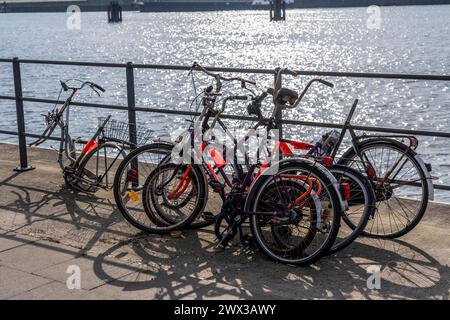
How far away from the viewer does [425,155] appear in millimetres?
20297

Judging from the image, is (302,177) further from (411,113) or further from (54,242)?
(411,113)

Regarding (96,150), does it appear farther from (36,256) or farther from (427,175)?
(427,175)

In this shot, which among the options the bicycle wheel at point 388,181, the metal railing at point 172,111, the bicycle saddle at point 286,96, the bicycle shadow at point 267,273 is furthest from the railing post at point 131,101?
Answer: the bicycle wheel at point 388,181

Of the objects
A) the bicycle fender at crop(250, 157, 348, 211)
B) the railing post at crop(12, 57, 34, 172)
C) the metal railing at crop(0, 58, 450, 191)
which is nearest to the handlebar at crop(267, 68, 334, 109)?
the metal railing at crop(0, 58, 450, 191)

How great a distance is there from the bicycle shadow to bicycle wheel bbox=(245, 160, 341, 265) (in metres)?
0.14

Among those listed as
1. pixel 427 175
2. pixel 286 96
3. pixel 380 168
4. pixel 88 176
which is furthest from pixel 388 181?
pixel 88 176

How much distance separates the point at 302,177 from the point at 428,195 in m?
1.18

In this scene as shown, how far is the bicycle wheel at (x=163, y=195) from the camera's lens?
6114mm

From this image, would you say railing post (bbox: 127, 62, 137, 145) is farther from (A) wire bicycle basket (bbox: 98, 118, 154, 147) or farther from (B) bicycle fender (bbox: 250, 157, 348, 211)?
(B) bicycle fender (bbox: 250, 157, 348, 211)

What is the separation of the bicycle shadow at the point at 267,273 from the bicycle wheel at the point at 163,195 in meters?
0.24

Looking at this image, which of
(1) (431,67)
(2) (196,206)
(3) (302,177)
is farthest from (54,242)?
(1) (431,67)

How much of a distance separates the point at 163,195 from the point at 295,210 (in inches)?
50.2

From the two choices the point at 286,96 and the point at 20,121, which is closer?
the point at 286,96

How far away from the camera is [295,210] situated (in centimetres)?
552
